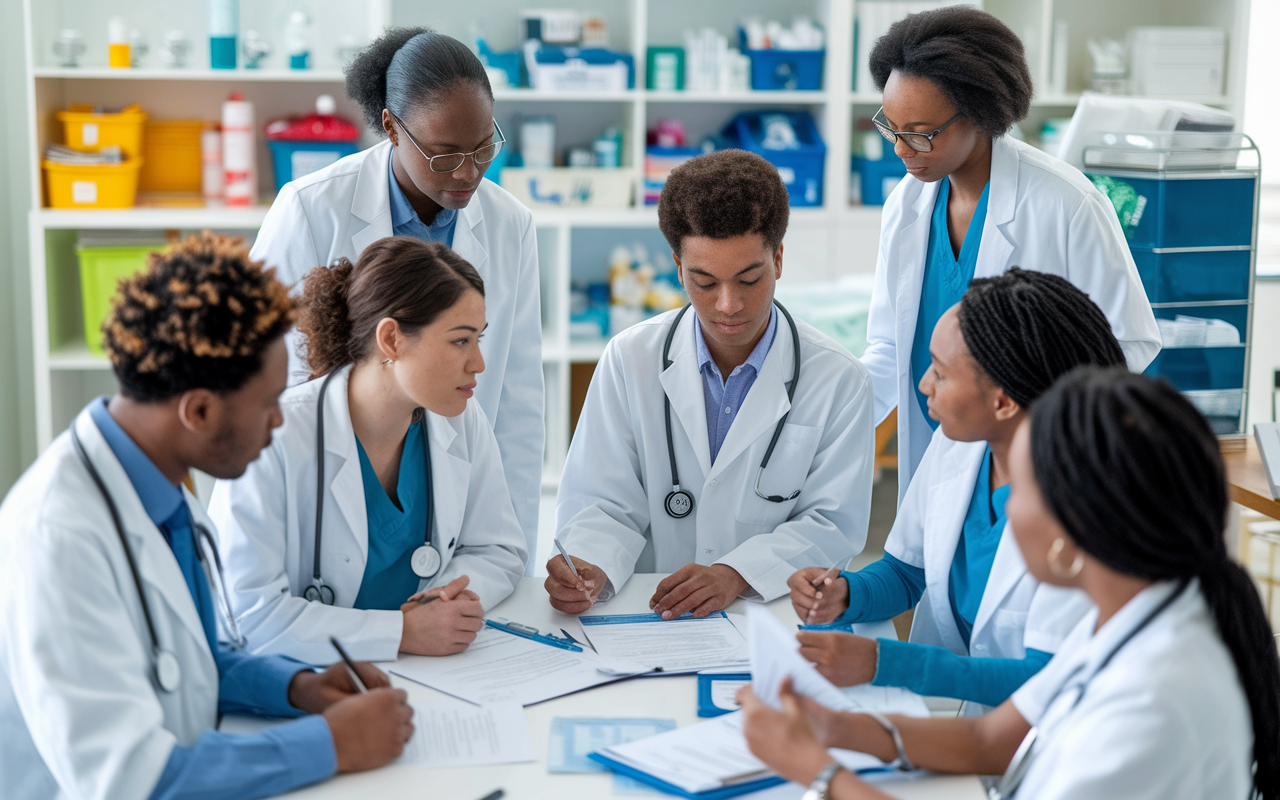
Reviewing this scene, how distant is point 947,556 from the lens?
153 centimetres

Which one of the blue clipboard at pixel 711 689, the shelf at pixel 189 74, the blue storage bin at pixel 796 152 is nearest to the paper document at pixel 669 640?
the blue clipboard at pixel 711 689

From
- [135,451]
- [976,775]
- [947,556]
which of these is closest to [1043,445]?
[976,775]

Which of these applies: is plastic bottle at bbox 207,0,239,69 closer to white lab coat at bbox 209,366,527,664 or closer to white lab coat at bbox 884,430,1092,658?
white lab coat at bbox 209,366,527,664

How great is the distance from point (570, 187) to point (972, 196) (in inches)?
80.0

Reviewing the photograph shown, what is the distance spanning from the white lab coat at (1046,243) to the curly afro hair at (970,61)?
117mm

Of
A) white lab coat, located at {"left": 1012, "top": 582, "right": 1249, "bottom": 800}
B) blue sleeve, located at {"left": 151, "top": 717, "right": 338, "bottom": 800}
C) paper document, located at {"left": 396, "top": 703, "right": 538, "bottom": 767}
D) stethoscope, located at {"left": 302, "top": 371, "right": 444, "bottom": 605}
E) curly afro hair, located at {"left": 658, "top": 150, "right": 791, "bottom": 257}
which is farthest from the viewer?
curly afro hair, located at {"left": 658, "top": 150, "right": 791, "bottom": 257}

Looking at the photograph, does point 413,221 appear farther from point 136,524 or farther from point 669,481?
point 136,524

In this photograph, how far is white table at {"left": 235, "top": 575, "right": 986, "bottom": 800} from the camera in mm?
1085

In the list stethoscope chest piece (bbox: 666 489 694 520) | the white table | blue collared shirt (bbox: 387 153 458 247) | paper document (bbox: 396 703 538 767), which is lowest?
the white table

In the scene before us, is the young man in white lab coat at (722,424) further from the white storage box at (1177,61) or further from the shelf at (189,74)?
the white storage box at (1177,61)

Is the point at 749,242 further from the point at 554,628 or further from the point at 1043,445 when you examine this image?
the point at 1043,445

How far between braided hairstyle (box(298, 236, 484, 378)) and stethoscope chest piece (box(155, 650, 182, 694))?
579 millimetres

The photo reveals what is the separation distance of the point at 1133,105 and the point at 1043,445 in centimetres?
210

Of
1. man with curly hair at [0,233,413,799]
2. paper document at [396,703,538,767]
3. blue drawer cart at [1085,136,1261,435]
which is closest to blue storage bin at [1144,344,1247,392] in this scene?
blue drawer cart at [1085,136,1261,435]
